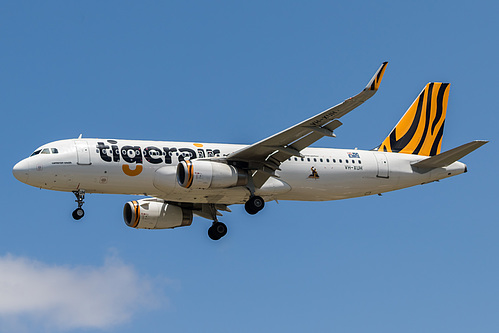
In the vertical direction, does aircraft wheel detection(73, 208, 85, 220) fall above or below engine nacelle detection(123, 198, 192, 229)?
below

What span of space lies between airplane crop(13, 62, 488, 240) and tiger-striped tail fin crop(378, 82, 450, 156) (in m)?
0.95

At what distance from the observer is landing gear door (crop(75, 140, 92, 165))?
37.1 metres

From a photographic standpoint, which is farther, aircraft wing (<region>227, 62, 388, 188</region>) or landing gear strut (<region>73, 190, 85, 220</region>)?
landing gear strut (<region>73, 190, 85, 220</region>)

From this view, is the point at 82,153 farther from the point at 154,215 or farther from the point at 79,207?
the point at 154,215

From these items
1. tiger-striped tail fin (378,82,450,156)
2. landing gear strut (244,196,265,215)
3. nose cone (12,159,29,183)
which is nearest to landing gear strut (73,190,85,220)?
nose cone (12,159,29,183)

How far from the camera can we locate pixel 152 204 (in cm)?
4288

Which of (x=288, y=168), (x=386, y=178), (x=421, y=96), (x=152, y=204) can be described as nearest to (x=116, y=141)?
(x=152, y=204)

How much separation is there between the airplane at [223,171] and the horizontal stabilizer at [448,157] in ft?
0.17

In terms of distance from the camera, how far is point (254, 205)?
39.1 m

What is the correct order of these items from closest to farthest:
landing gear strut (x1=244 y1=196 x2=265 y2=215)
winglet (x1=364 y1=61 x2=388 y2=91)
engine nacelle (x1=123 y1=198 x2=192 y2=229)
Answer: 1. winglet (x1=364 y1=61 x2=388 y2=91)
2. landing gear strut (x1=244 y1=196 x2=265 y2=215)
3. engine nacelle (x1=123 y1=198 x2=192 y2=229)

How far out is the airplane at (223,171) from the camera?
3706 centimetres

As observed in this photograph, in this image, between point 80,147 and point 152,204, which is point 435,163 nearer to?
point 152,204

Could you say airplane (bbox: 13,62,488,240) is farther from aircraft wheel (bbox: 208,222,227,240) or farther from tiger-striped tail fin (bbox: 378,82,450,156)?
tiger-striped tail fin (bbox: 378,82,450,156)

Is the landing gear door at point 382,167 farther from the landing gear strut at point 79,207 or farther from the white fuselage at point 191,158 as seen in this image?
the landing gear strut at point 79,207
